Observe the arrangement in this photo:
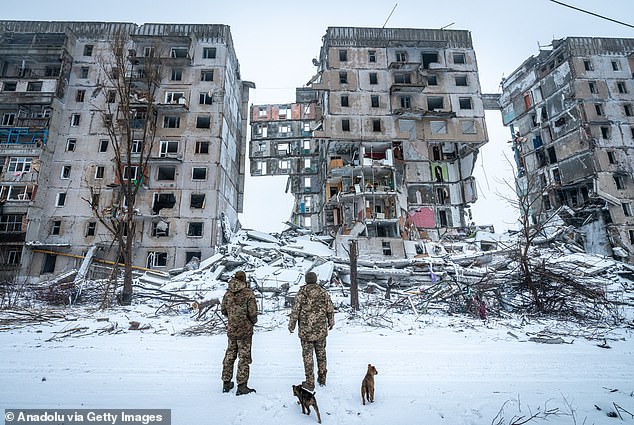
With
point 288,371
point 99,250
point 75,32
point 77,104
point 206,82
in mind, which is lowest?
point 288,371

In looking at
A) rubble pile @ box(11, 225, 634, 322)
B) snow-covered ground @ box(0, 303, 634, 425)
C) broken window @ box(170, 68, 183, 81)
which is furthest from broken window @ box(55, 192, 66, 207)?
snow-covered ground @ box(0, 303, 634, 425)

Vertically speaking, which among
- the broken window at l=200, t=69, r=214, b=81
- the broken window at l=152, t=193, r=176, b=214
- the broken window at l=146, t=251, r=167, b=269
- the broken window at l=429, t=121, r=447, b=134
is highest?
the broken window at l=200, t=69, r=214, b=81

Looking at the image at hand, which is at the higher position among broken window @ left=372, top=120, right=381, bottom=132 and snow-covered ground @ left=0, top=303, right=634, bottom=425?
broken window @ left=372, top=120, right=381, bottom=132

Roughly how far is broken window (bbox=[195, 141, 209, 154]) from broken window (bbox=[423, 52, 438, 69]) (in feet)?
85.0

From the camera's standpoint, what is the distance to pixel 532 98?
123ft

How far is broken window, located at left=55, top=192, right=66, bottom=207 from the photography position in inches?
1022

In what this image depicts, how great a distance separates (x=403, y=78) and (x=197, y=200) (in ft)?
85.1

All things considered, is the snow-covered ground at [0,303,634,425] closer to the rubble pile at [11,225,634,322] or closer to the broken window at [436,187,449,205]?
the rubble pile at [11,225,634,322]

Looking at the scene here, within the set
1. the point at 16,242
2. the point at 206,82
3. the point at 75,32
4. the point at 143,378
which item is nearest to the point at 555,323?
the point at 143,378

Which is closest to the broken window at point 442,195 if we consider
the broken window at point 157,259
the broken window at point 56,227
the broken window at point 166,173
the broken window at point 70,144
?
the broken window at point 166,173

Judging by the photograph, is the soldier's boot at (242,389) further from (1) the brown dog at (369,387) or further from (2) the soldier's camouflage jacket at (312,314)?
(1) the brown dog at (369,387)

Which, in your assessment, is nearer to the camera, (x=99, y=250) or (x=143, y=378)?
(x=143, y=378)

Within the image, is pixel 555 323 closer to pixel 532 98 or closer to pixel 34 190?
pixel 34 190

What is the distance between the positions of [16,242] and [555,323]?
35285 mm
